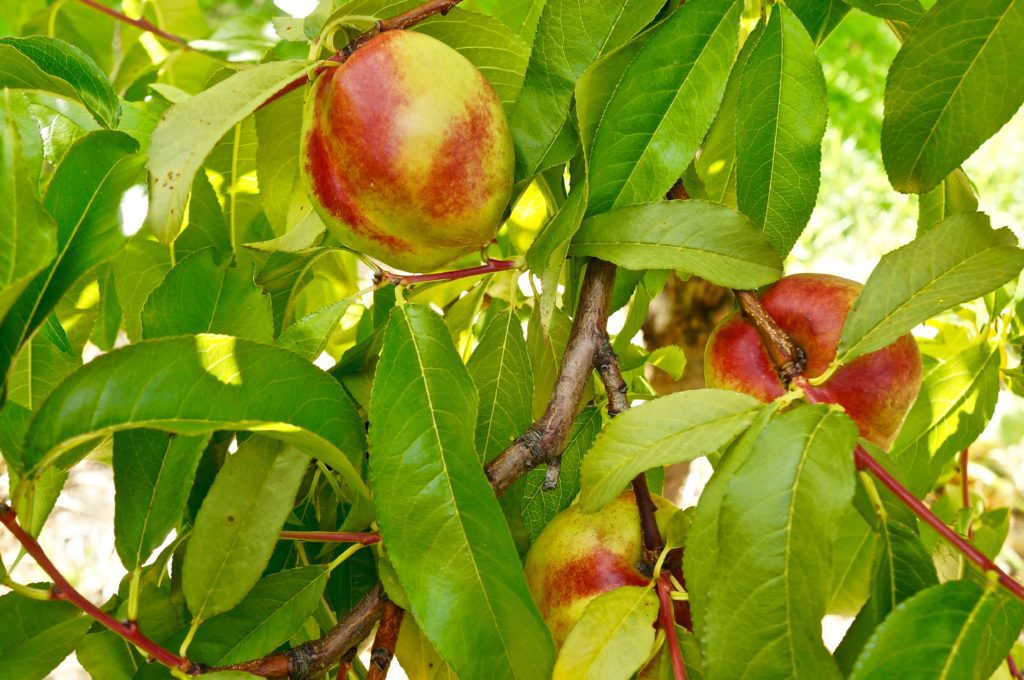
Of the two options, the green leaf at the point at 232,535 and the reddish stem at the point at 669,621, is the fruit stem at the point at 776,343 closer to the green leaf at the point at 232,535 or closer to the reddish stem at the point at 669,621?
the reddish stem at the point at 669,621

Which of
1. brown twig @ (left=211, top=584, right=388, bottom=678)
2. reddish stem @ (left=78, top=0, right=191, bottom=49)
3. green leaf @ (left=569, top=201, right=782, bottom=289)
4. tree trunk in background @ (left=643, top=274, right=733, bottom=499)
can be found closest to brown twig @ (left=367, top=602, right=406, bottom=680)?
brown twig @ (left=211, top=584, right=388, bottom=678)

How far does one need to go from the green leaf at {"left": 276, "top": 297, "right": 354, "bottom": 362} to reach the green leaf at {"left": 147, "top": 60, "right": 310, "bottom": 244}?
0.54ft

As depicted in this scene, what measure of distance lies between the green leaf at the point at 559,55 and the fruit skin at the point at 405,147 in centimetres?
2

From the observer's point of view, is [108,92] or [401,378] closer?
[401,378]

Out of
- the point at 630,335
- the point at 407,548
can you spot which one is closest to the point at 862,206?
the point at 630,335

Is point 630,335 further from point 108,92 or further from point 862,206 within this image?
point 862,206

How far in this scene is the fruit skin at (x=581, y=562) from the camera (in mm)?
808

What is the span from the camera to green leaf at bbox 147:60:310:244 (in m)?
0.65

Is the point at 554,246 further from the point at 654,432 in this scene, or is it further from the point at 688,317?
the point at 688,317

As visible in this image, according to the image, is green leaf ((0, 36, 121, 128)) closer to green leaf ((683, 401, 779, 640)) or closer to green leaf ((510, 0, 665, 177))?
green leaf ((510, 0, 665, 177))

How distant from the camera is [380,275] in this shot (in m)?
0.87

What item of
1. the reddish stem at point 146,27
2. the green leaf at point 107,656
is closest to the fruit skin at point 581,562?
the green leaf at point 107,656

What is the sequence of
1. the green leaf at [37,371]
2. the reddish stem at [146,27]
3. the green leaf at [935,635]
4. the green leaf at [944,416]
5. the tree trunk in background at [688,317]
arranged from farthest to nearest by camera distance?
1. the tree trunk in background at [688,317]
2. the reddish stem at [146,27]
3. the green leaf at [944,416]
4. the green leaf at [37,371]
5. the green leaf at [935,635]

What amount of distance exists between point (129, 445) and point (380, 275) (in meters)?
0.26
